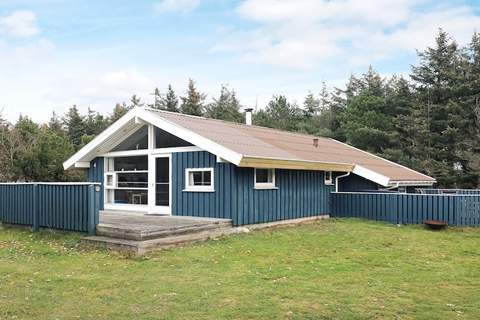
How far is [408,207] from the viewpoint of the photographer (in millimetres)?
14891

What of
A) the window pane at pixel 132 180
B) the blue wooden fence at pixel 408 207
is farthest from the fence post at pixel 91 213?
the blue wooden fence at pixel 408 207

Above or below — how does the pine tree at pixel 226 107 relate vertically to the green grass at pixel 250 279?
above

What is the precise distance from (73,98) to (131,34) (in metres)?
47.2

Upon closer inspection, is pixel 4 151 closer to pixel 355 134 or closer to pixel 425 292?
pixel 355 134

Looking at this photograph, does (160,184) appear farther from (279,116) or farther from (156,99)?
(156,99)

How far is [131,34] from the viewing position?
609 inches

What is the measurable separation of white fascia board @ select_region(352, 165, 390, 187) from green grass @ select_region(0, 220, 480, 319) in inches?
217

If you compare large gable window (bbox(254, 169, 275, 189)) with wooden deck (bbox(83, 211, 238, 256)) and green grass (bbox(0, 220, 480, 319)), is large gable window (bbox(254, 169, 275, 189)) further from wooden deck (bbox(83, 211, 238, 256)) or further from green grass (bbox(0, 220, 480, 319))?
green grass (bbox(0, 220, 480, 319))

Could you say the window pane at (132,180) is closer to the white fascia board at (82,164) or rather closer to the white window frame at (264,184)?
the white fascia board at (82,164)

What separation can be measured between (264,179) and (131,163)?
4717 mm

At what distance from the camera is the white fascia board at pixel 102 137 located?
45.8ft

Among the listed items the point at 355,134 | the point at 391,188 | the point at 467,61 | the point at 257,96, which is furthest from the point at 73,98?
the point at 391,188

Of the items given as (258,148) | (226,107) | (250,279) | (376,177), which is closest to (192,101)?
(226,107)

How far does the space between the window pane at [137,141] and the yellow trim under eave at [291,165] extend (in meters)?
4.38
